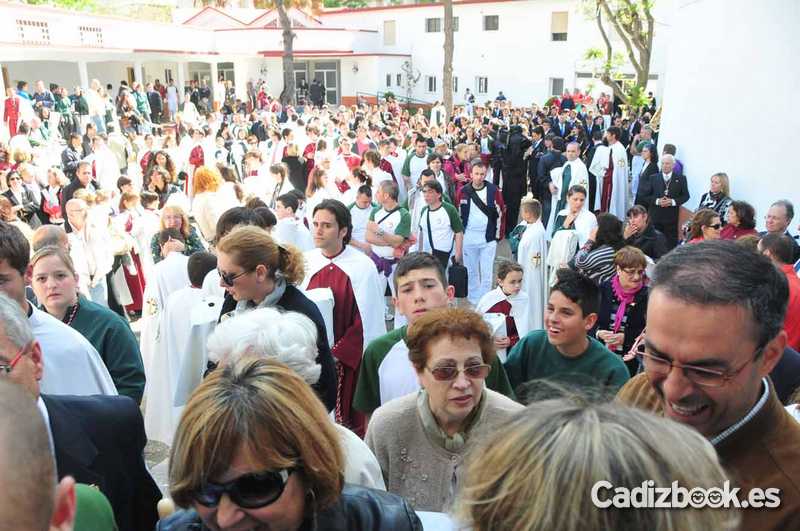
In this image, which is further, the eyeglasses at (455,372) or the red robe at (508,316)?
the red robe at (508,316)

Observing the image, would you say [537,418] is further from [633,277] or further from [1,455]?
[633,277]

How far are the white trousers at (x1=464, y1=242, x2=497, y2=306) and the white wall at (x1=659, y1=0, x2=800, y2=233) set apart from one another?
12.0 ft

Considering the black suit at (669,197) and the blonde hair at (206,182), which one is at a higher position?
the blonde hair at (206,182)

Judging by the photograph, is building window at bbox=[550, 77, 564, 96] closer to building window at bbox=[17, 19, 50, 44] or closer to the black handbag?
building window at bbox=[17, 19, 50, 44]

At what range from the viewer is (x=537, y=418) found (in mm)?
1338

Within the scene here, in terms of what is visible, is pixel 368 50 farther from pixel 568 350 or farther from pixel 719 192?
pixel 568 350

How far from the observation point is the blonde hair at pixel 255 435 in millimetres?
1843

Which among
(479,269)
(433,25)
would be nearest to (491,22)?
(433,25)

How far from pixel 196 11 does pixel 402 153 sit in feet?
122

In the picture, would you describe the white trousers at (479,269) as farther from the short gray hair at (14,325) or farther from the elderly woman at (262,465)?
the elderly woman at (262,465)

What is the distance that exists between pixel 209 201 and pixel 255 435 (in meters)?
6.01

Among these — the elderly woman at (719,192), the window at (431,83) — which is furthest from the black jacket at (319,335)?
the window at (431,83)

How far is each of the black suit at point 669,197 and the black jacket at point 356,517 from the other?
372 inches

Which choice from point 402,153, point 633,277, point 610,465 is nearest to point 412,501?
point 610,465
